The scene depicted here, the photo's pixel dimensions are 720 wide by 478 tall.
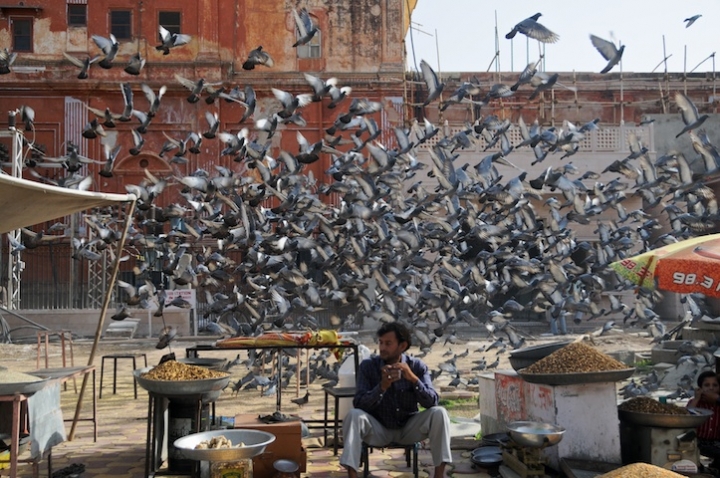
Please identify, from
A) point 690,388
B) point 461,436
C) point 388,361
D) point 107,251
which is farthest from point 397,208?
point 388,361

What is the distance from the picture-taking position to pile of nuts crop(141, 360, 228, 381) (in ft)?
19.4

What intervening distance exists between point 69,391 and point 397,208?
840cm

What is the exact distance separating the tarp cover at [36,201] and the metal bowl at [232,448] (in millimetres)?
1911

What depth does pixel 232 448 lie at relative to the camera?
5113 millimetres

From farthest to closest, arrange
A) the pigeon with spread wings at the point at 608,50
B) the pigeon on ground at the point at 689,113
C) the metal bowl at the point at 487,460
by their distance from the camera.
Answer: the pigeon on ground at the point at 689,113, the pigeon with spread wings at the point at 608,50, the metal bowl at the point at 487,460

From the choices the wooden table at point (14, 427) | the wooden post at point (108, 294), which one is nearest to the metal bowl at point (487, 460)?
the wooden post at point (108, 294)

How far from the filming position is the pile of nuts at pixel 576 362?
576 centimetres

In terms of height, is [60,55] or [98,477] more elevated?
[60,55]

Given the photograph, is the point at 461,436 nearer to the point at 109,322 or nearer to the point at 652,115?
the point at 109,322

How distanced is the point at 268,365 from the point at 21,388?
865 centimetres

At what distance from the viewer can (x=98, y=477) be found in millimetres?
6133

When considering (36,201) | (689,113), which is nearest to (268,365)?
(689,113)

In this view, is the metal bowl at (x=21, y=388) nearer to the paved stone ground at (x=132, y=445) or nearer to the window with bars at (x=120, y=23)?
the paved stone ground at (x=132, y=445)

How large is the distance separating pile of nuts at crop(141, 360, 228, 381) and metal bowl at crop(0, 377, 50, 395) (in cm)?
84
